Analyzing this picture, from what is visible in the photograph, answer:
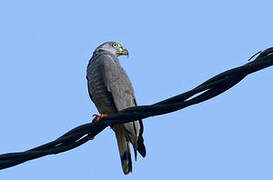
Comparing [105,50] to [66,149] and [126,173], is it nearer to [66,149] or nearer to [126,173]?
[126,173]

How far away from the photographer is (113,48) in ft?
26.2

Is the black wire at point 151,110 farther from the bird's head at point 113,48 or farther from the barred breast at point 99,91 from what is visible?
the bird's head at point 113,48

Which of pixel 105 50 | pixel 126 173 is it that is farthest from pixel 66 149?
pixel 105 50

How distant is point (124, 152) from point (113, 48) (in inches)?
73.7

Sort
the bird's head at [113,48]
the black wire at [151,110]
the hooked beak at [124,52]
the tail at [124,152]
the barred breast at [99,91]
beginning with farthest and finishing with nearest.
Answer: the hooked beak at [124,52] → the bird's head at [113,48] → the barred breast at [99,91] → the tail at [124,152] → the black wire at [151,110]

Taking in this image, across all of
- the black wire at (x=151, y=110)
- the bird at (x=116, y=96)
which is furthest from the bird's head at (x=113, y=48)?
the black wire at (x=151, y=110)

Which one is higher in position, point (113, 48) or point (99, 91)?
point (113, 48)

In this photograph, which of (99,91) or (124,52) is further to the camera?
(124,52)

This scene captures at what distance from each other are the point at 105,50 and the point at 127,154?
1.67m

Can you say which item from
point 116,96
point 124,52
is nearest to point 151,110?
point 116,96

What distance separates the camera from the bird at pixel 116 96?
6551mm

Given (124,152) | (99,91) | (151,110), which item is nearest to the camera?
(151,110)

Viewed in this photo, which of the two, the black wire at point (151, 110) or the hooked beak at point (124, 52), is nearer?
the black wire at point (151, 110)

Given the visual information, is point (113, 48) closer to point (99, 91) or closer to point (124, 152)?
point (99, 91)
